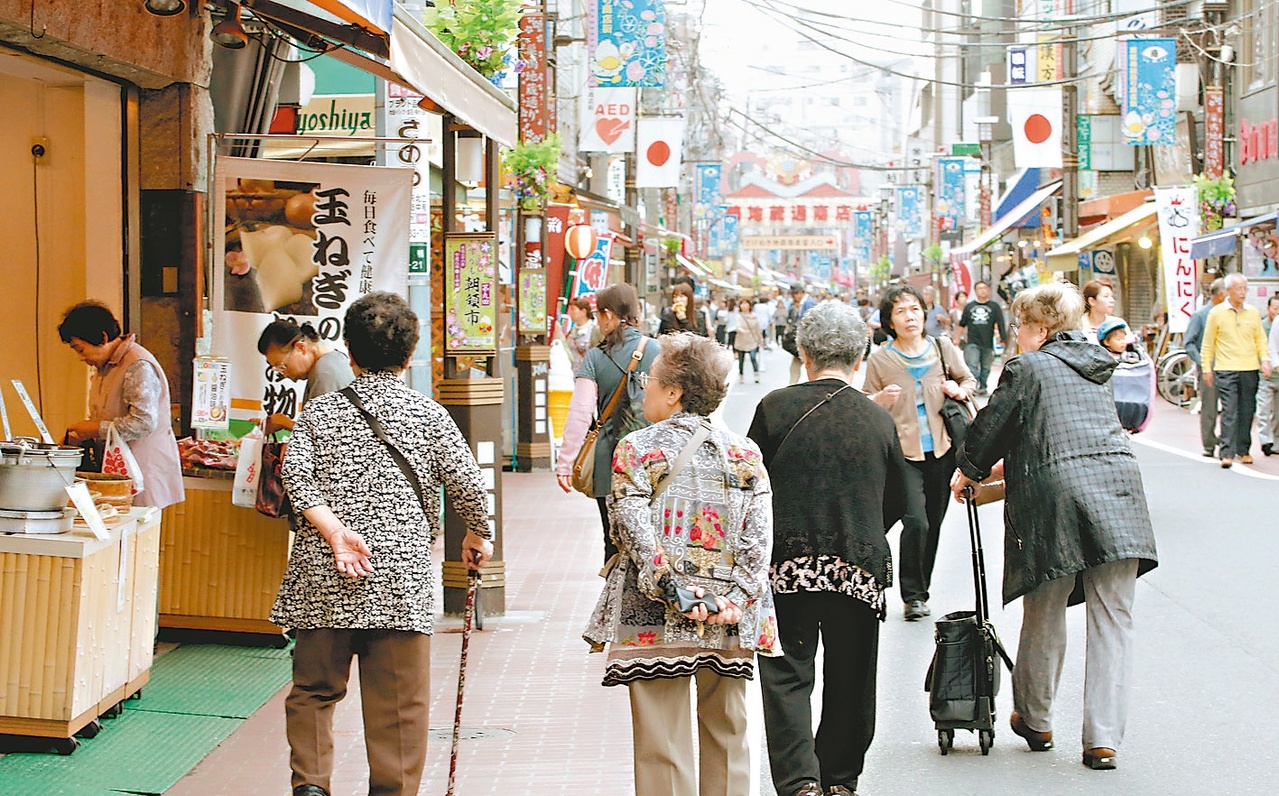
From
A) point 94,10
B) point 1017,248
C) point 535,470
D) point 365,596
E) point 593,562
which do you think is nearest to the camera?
point 365,596

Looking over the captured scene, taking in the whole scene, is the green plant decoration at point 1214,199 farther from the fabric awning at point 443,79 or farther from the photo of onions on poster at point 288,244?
the photo of onions on poster at point 288,244

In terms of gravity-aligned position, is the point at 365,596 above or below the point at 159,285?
below

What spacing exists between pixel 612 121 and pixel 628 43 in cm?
264

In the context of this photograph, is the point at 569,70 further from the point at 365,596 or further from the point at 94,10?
the point at 365,596

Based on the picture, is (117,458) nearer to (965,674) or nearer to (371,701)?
(371,701)

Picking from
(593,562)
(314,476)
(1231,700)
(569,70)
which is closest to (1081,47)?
(569,70)

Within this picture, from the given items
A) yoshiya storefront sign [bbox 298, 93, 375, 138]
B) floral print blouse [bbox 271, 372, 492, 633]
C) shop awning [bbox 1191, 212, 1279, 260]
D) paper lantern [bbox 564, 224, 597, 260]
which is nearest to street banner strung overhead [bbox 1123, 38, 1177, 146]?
shop awning [bbox 1191, 212, 1279, 260]

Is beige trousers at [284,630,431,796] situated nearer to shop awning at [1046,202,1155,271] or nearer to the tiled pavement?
the tiled pavement

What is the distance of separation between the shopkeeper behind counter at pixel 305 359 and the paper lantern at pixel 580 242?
13642 mm

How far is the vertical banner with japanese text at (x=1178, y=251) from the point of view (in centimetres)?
2394

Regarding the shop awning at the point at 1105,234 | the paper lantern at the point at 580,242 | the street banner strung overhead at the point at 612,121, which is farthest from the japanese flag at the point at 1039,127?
the paper lantern at the point at 580,242

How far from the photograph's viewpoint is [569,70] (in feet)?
122

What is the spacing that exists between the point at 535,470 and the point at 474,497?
501 inches

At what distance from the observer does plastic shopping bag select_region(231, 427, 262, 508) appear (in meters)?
7.76
